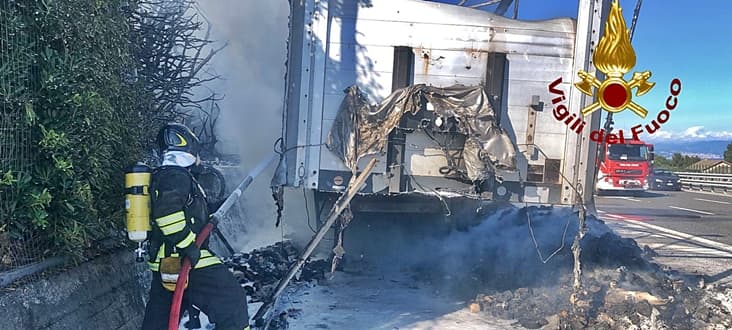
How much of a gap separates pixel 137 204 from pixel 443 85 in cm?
272

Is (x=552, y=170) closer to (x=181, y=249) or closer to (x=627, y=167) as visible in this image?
(x=181, y=249)

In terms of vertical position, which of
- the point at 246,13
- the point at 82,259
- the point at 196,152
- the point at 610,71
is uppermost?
the point at 246,13

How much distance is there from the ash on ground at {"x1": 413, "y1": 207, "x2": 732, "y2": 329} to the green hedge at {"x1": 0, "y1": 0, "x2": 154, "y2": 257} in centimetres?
353

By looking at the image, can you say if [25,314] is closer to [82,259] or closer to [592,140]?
[82,259]

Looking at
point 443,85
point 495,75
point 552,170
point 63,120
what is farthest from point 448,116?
point 63,120

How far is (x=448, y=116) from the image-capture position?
14.9 feet

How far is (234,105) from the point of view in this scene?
10.4m

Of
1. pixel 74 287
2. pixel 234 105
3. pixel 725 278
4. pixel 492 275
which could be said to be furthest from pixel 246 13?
pixel 725 278

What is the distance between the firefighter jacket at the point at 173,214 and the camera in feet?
10.5

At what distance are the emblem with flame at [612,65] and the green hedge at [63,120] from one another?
3.86m

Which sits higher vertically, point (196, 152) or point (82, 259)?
point (196, 152)

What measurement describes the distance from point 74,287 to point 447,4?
371 cm

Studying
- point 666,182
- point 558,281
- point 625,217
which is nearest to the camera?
point 558,281

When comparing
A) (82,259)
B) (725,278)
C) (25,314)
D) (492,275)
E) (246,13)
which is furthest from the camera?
(246,13)
